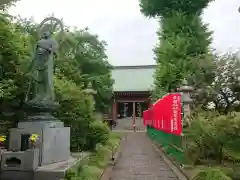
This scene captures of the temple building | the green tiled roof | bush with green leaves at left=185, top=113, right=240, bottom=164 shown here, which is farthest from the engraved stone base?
the green tiled roof

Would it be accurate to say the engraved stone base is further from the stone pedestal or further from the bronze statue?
the bronze statue

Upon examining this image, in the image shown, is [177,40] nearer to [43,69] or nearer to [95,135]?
[95,135]

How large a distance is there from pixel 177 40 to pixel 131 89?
22.6 meters

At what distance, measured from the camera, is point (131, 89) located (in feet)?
137

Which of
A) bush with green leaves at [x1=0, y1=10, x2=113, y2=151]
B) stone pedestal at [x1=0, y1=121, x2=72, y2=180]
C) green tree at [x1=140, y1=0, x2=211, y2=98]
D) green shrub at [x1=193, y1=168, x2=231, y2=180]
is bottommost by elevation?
green shrub at [x1=193, y1=168, x2=231, y2=180]

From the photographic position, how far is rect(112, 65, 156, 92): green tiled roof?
4567cm

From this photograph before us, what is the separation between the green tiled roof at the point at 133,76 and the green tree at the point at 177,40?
2285cm

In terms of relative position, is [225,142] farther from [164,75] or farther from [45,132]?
[164,75]

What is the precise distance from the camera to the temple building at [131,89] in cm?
3656

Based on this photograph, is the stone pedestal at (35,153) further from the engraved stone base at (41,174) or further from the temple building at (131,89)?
the temple building at (131,89)

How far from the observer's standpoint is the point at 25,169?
6.06 metres

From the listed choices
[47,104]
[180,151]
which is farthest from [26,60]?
[180,151]

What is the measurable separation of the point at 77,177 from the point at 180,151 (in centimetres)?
479

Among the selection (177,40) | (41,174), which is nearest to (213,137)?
(41,174)
